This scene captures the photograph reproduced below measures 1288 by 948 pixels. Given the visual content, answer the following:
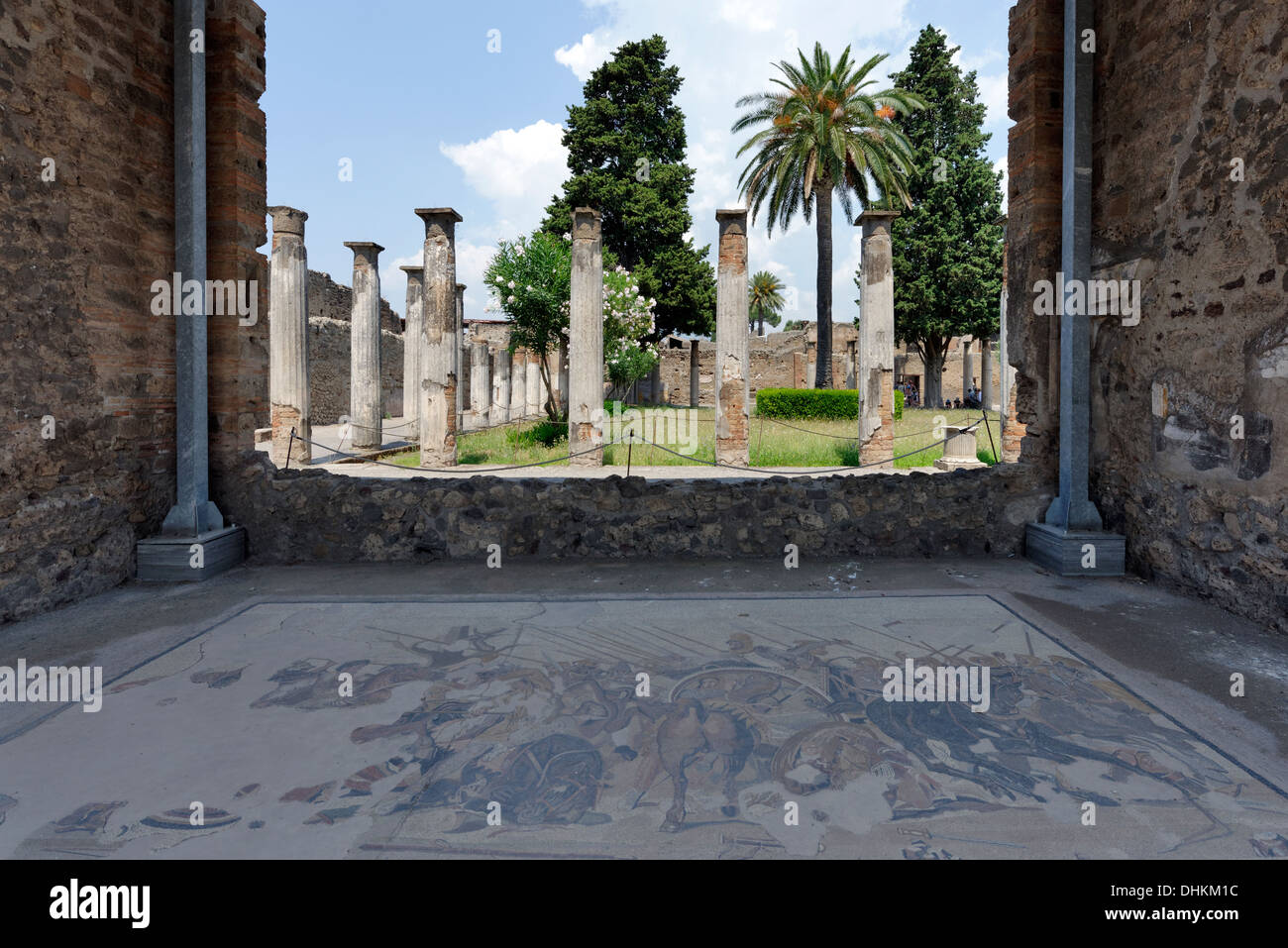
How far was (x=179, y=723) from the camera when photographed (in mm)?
2537

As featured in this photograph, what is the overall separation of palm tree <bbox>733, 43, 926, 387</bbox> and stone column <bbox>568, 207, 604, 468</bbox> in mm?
8809

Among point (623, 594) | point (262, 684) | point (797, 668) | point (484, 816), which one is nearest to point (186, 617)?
point (262, 684)

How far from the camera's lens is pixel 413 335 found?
1576 cm

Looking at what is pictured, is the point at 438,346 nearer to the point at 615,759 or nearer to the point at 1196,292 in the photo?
the point at 1196,292

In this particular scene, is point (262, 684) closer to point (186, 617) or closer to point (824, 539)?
point (186, 617)

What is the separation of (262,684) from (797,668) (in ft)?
6.95

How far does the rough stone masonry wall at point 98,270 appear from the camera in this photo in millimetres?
3754

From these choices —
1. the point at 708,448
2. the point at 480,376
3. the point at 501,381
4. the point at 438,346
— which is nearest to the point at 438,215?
the point at 438,346

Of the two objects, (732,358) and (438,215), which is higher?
(438,215)

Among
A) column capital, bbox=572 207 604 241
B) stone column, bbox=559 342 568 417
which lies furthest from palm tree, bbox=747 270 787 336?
column capital, bbox=572 207 604 241

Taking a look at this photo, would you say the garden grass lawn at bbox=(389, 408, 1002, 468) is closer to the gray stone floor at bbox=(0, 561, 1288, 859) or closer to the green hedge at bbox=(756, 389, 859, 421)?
the green hedge at bbox=(756, 389, 859, 421)

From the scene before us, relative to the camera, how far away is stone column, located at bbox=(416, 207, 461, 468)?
40.3 ft

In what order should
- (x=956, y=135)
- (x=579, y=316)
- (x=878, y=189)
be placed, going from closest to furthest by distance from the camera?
1. (x=579, y=316)
2. (x=878, y=189)
3. (x=956, y=135)

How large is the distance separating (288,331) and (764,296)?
39509 mm
